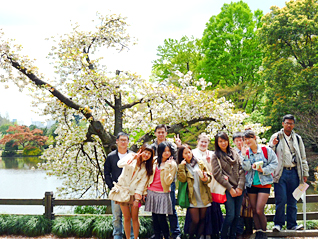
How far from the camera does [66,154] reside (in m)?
8.71

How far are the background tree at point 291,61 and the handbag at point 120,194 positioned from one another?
15574 mm

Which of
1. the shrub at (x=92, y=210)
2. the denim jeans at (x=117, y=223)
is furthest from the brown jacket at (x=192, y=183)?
the shrub at (x=92, y=210)

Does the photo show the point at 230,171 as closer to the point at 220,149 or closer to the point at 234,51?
the point at 220,149

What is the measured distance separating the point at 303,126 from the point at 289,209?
1415 cm

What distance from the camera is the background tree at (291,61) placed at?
17.5 meters

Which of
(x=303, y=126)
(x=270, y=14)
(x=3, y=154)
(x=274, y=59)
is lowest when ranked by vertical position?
(x=3, y=154)

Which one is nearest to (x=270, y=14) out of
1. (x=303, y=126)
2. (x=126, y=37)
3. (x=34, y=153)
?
(x=303, y=126)

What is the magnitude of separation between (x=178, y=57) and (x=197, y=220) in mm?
21001

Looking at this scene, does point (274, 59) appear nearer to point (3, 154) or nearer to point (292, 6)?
point (292, 6)

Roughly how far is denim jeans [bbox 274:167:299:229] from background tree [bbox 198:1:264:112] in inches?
659

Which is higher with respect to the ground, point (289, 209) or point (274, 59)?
point (274, 59)

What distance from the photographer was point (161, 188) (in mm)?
4332

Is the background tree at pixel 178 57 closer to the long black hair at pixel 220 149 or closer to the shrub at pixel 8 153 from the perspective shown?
the long black hair at pixel 220 149

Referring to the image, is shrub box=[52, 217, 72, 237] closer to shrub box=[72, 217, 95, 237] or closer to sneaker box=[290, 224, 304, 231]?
shrub box=[72, 217, 95, 237]
